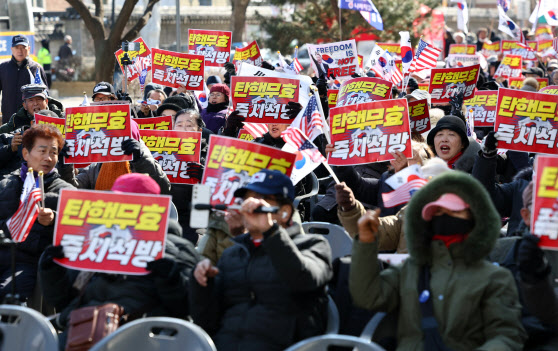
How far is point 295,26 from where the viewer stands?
2852 cm

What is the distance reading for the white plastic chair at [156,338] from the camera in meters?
3.68

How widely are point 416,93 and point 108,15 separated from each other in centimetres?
3320

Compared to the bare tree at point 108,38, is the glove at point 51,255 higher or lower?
lower

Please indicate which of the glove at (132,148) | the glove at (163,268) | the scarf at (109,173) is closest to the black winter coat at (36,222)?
the glove at (132,148)

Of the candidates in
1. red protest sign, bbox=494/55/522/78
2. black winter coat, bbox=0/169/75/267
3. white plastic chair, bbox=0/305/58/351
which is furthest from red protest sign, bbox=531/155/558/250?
red protest sign, bbox=494/55/522/78

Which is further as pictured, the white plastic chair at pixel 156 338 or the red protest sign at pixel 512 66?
the red protest sign at pixel 512 66

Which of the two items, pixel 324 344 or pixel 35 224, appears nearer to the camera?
pixel 324 344

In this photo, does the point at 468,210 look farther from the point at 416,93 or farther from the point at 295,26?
the point at 295,26

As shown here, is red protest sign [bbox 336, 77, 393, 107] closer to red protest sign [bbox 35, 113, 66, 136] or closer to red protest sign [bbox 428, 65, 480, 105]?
red protest sign [bbox 428, 65, 480, 105]

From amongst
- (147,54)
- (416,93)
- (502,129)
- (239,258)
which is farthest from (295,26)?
(239,258)

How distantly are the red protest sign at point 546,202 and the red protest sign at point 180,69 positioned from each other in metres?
8.01

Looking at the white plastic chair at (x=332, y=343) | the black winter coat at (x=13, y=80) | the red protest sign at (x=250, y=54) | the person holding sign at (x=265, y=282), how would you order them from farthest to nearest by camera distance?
the red protest sign at (x=250, y=54) < the black winter coat at (x=13, y=80) < the person holding sign at (x=265, y=282) < the white plastic chair at (x=332, y=343)

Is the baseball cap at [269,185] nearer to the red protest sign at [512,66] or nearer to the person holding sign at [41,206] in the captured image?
the person holding sign at [41,206]

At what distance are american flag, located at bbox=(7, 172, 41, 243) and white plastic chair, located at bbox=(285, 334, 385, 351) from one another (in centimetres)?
211
